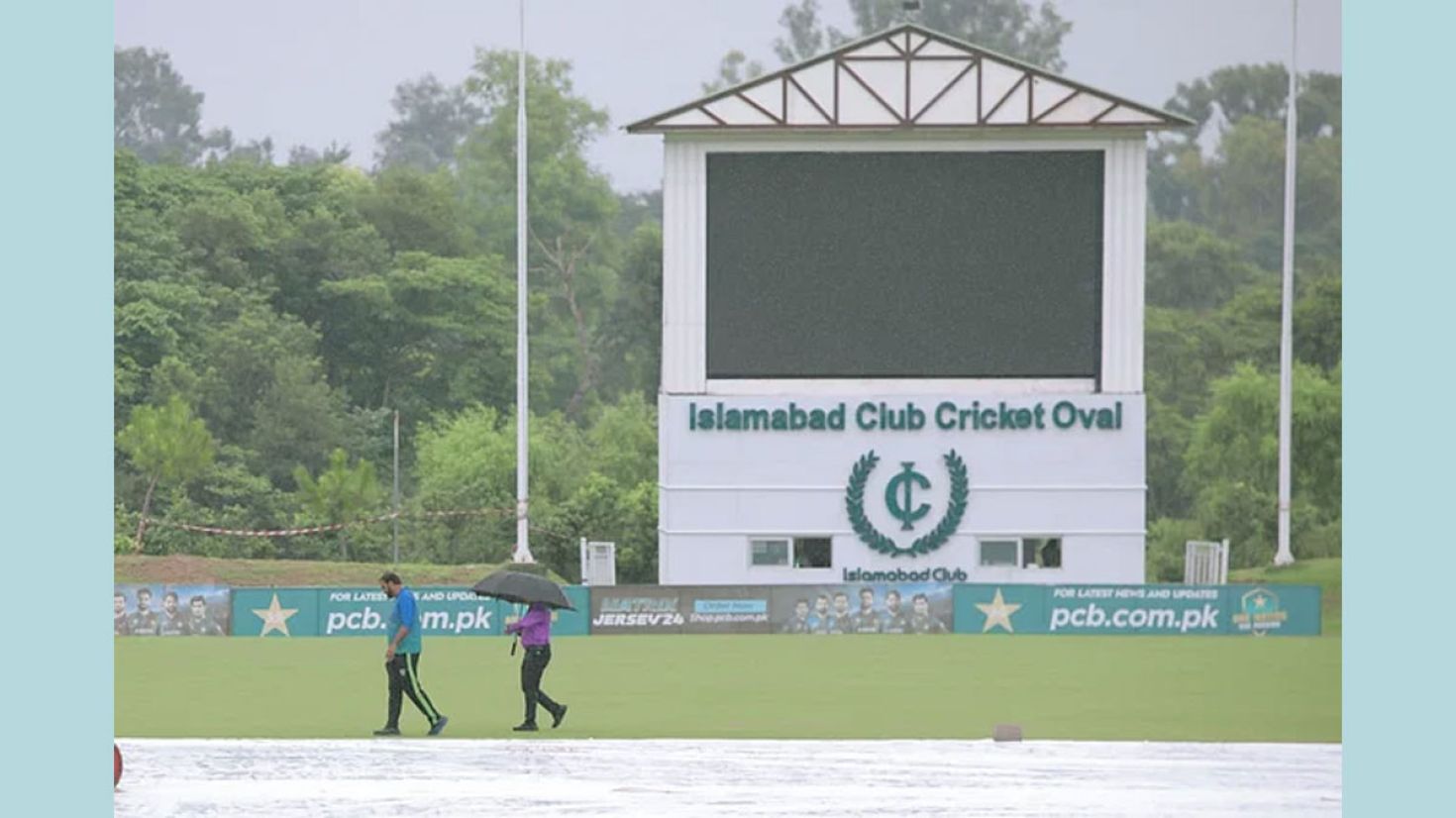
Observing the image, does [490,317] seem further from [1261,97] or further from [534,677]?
[534,677]

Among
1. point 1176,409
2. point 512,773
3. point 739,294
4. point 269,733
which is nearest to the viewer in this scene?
point 512,773

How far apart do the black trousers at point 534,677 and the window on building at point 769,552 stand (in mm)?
14027

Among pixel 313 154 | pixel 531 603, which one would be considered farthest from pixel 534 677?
pixel 313 154

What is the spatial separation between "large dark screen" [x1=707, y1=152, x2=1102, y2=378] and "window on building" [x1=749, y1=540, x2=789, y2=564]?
2.25m

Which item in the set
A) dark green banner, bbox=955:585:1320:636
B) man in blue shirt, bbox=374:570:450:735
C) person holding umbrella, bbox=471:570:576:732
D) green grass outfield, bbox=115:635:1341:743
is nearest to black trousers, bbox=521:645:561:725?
person holding umbrella, bbox=471:570:576:732

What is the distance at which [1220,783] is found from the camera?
2262 centimetres

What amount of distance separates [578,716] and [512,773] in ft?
16.7

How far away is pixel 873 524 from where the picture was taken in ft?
132

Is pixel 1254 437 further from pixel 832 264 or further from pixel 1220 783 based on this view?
pixel 1220 783

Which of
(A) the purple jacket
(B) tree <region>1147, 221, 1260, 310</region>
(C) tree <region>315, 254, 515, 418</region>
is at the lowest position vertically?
(A) the purple jacket

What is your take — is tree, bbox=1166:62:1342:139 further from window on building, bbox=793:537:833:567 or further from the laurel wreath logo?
window on building, bbox=793:537:833:567

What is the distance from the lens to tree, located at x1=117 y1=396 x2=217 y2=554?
51062 millimetres

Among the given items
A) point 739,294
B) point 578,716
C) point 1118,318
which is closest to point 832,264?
point 739,294

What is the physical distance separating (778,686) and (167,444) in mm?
22458
